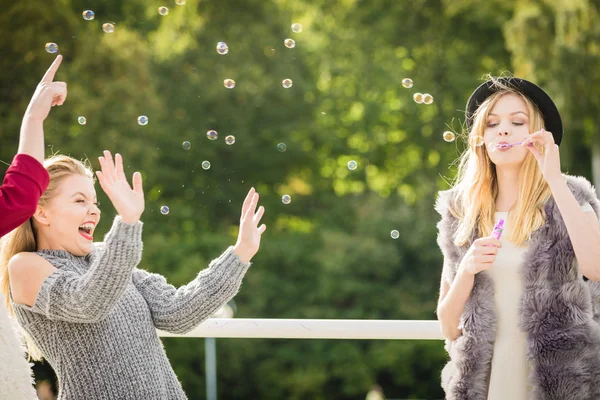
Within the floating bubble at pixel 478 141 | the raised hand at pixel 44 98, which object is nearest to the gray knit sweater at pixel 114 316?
the raised hand at pixel 44 98

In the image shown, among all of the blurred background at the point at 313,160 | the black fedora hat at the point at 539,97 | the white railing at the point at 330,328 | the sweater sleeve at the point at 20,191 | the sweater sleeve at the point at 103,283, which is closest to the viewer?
the sweater sleeve at the point at 20,191

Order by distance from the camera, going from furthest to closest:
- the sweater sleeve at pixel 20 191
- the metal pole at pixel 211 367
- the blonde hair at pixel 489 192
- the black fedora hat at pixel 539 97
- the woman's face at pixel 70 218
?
1. the metal pole at pixel 211 367
2. the black fedora hat at pixel 539 97
3. the blonde hair at pixel 489 192
4. the woman's face at pixel 70 218
5. the sweater sleeve at pixel 20 191

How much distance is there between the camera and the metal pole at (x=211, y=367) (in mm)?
14547

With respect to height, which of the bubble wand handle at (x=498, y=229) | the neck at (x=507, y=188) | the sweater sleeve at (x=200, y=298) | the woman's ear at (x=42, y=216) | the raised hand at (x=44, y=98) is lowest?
the sweater sleeve at (x=200, y=298)

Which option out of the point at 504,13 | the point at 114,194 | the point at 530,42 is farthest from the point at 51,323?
the point at 504,13

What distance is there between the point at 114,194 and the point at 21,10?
11.0 metres

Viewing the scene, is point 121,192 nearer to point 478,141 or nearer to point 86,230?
point 86,230

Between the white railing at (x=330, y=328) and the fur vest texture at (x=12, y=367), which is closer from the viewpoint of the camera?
the fur vest texture at (x=12, y=367)

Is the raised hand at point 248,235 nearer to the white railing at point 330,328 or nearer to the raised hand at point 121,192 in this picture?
the raised hand at point 121,192

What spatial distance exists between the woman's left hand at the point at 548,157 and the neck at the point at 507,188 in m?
0.20

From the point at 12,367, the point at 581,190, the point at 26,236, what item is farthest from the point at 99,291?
the point at 581,190

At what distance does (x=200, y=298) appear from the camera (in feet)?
8.39

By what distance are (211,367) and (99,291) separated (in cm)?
1298

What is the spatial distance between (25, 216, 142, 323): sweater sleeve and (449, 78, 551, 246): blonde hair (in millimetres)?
1079
